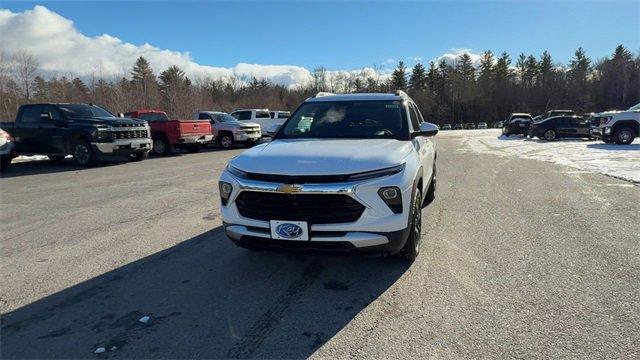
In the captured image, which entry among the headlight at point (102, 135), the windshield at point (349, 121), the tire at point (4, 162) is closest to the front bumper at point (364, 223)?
the windshield at point (349, 121)

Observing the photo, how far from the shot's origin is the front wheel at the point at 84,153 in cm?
1327

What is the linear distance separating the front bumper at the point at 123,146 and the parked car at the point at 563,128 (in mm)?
21709

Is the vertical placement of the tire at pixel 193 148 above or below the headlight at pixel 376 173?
below

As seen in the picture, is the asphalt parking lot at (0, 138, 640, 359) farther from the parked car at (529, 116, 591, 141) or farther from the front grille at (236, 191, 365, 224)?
the parked car at (529, 116, 591, 141)

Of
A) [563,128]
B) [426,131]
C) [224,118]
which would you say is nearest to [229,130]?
[224,118]

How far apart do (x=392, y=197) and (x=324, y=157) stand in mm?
734

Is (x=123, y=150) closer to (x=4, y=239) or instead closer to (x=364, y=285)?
(x=4, y=239)

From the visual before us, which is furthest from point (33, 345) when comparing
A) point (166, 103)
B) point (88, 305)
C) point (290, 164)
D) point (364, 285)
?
point (166, 103)

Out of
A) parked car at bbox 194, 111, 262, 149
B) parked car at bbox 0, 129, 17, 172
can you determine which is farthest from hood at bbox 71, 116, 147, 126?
parked car at bbox 194, 111, 262, 149

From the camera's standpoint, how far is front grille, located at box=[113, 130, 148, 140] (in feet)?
44.7

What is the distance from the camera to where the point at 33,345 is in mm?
2986

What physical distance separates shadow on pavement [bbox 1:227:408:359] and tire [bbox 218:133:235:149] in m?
16.8

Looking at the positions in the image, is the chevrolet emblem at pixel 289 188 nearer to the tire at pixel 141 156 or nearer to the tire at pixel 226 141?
the tire at pixel 141 156

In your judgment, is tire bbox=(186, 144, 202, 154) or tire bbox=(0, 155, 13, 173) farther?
tire bbox=(186, 144, 202, 154)
